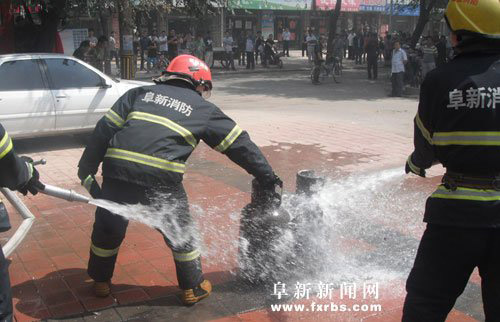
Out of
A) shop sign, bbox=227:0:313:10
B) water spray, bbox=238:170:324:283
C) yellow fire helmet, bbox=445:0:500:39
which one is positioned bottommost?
water spray, bbox=238:170:324:283

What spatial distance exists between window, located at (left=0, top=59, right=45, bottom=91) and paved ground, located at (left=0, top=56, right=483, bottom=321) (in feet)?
3.31

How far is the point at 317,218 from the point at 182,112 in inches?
54.7

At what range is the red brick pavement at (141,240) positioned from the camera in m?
3.66

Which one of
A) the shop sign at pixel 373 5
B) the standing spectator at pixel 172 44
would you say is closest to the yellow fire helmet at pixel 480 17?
the standing spectator at pixel 172 44

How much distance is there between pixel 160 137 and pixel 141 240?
171 cm

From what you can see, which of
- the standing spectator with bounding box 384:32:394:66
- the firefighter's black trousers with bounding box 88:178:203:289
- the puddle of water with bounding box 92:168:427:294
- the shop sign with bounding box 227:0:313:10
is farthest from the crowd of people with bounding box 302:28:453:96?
the shop sign with bounding box 227:0:313:10

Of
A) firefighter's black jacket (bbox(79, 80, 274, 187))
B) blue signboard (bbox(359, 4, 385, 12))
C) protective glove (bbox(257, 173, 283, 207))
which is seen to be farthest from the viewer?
blue signboard (bbox(359, 4, 385, 12))

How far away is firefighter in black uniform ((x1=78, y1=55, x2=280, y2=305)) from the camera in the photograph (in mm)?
3307

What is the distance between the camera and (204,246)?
4.67 m

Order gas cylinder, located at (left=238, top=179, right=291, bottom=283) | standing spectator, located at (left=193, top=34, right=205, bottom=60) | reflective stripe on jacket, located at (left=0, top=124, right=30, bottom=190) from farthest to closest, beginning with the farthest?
standing spectator, located at (left=193, top=34, right=205, bottom=60) → gas cylinder, located at (left=238, top=179, right=291, bottom=283) → reflective stripe on jacket, located at (left=0, top=124, right=30, bottom=190)

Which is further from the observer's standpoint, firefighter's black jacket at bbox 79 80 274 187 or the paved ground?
the paved ground

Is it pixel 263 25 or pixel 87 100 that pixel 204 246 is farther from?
pixel 263 25

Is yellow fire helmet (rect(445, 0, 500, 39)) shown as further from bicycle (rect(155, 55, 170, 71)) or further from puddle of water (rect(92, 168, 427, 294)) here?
bicycle (rect(155, 55, 170, 71))

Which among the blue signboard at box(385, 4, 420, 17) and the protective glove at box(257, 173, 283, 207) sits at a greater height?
the blue signboard at box(385, 4, 420, 17)
